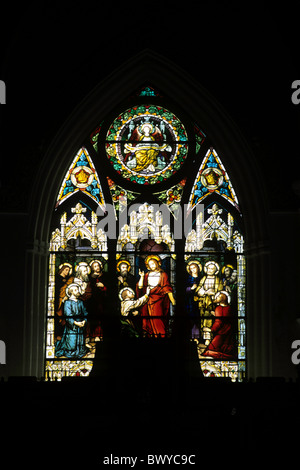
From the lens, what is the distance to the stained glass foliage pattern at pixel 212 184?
14008 millimetres

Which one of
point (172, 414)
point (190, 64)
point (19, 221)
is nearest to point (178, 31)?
point (190, 64)

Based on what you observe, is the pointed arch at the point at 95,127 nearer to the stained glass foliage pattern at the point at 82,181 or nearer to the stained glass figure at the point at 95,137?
the stained glass figure at the point at 95,137

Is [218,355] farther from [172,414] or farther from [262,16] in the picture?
[262,16]

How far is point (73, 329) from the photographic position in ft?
44.3

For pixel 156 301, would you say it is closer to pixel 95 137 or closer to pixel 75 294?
pixel 75 294

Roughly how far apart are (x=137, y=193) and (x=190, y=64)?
7.04 feet

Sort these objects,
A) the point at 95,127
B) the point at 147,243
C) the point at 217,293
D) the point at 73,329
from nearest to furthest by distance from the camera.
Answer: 1. the point at 73,329
2. the point at 217,293
3. the point at 147,243
4. the point at 95,127

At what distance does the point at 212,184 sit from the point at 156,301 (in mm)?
2054

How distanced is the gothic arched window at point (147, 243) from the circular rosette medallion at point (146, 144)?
0.05 ft

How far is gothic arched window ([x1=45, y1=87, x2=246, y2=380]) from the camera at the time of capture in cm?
1350

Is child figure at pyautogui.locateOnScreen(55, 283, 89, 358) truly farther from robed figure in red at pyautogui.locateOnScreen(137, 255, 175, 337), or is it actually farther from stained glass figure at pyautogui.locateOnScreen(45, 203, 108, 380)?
robed figure in red at pyautogui.locateOnScreen(137, 255, 175, 337)

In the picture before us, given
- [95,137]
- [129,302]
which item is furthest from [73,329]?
[95,137]

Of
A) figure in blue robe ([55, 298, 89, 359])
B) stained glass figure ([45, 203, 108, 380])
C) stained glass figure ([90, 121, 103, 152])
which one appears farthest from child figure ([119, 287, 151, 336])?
stained glass figure ([90, 121, 103, 152])

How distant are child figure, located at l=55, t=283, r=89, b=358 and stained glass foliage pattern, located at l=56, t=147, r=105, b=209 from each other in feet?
4.77
